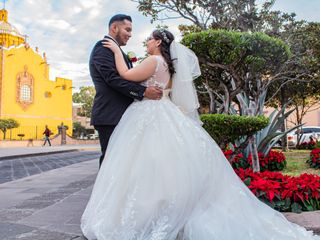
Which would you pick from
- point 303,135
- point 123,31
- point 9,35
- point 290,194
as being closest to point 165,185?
point 123,31

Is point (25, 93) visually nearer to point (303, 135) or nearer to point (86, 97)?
point (86, 97)

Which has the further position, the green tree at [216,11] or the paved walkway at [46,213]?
the green tree at [216,11]


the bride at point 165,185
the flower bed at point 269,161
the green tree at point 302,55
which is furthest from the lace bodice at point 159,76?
the green tree at point 302,55

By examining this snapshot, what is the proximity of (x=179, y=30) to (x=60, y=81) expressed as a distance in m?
26.2

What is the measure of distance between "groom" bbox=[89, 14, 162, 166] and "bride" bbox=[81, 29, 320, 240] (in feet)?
0.22

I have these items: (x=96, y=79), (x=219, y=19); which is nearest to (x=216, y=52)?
(x=96, y=79)

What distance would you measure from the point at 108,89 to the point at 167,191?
944 millimetres

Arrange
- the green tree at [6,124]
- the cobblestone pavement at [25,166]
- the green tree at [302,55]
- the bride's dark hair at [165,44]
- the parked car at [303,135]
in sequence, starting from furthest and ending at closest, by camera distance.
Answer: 1. the green tree at [6,124]
2. the parked car at [303,135]
3. the green tree at [302,55]
4. the cobblestone pavement at [25,166]
5. the bride's dark hair at [165,44]

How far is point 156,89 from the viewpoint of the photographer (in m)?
Result: 2.83

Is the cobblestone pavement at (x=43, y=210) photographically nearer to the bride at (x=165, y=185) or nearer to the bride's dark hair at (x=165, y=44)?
the bride at (x=165, y=185)

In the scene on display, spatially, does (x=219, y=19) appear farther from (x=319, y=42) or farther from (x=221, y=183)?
(x=221, y=183)

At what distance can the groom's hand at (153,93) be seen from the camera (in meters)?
2.79

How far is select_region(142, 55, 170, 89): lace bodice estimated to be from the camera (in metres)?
2.83

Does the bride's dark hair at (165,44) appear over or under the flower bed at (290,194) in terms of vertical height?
over
